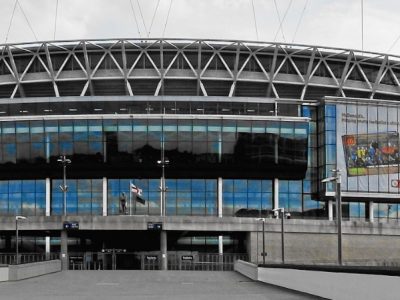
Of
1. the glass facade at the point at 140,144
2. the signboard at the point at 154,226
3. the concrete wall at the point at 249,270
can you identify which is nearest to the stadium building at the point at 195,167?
the glass facade at the point at 140,144

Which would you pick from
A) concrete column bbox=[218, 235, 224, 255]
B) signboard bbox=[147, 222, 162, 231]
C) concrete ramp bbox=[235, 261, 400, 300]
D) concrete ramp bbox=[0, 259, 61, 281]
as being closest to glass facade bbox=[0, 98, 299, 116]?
concrete column bbox=[218, 235, 224, 255]

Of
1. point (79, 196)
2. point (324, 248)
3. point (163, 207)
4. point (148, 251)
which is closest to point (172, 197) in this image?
point (148, 251)

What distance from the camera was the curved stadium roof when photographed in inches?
4122

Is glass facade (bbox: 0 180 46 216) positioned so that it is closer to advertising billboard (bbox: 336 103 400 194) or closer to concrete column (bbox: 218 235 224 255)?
concrete column (bbox: 218 235 224 255)

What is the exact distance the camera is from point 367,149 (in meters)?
97.8

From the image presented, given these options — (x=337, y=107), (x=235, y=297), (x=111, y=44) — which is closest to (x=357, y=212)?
(x=337, y=107)

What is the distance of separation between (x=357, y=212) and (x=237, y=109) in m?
20.2

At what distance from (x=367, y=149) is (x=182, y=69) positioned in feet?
88.3

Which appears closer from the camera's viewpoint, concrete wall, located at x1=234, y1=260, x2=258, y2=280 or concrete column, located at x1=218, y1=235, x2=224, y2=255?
concrete wall, located at x1=234, y1=260, x2=258, y2=280

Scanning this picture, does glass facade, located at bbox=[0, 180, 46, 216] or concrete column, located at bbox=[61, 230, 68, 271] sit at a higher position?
glass facade, located at bbox=[0, 180, 46, 216]

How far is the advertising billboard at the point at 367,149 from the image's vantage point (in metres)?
96.9

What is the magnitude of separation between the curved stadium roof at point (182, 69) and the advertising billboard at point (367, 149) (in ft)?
26.8

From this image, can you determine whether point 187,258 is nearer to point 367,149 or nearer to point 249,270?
point 367,149

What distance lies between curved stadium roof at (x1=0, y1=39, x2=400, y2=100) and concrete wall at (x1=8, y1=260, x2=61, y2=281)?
44.6 meters
